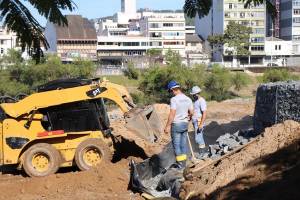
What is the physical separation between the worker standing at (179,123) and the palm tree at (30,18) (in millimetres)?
6981

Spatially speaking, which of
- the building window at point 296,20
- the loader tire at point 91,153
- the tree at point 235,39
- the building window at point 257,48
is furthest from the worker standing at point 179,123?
the building window at point 296,20

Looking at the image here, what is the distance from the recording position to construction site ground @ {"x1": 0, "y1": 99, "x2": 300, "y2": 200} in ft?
24.0

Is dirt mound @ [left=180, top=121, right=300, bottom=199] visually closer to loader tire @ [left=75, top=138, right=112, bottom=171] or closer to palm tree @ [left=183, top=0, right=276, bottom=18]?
loader tire @ [left=75, top=138, right=112, bottom=171]

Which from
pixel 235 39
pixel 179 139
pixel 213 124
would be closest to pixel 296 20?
pixel 235 39

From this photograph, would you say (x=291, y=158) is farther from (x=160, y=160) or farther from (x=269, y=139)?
(x=160, y=160)

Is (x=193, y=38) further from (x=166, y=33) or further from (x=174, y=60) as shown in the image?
(x=174, y=60)

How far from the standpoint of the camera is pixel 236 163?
884cm

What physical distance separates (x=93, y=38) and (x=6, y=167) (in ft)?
285

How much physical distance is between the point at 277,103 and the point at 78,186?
4.20m

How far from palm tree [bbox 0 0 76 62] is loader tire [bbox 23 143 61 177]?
9.71 meters

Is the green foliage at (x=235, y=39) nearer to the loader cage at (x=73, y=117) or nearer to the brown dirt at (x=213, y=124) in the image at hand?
the brown dirt at (x=213, y=124)

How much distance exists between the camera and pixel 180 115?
1031cm

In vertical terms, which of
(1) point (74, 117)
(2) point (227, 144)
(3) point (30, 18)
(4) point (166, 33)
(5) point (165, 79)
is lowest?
(2) point (227, 144)

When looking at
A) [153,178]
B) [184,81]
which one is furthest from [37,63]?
[184,81]
